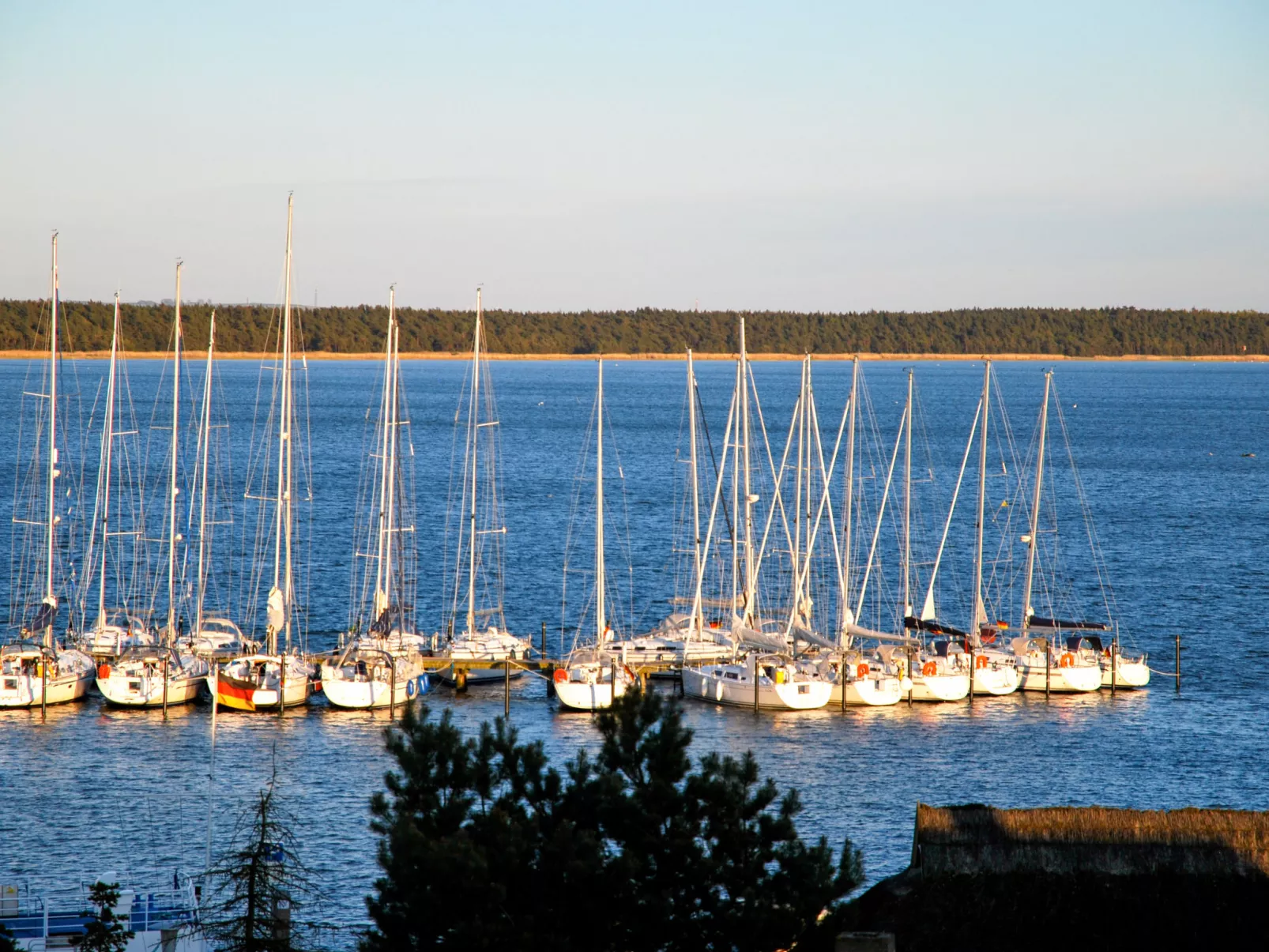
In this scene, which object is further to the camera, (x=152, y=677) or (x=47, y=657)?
(x=47, y=657)

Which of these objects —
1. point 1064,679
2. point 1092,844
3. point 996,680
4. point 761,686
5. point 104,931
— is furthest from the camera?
point 1064,679

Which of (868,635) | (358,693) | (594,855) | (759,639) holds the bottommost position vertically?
(358,693)

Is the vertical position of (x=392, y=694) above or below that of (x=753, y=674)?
below

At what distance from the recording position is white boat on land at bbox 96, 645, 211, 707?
135ft

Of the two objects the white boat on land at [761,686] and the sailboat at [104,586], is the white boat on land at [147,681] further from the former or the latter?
the white boat on land at [761,686]

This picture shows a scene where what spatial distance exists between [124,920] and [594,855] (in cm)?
881

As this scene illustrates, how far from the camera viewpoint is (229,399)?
7126 inches

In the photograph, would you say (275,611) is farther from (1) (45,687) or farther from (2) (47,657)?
(1) (45,687)

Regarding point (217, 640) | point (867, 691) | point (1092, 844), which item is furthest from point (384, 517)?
point (1092, 844)

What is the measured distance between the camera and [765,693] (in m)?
42.8

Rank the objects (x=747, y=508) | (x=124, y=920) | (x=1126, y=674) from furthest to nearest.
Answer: (x=747, y=508)
(x=1126, y=674)
(x=124, y=920)

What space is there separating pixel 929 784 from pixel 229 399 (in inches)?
6147

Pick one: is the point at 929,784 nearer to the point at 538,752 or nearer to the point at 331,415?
the point at 538,752

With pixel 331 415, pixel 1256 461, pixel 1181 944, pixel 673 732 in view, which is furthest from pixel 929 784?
pixel 331 415
